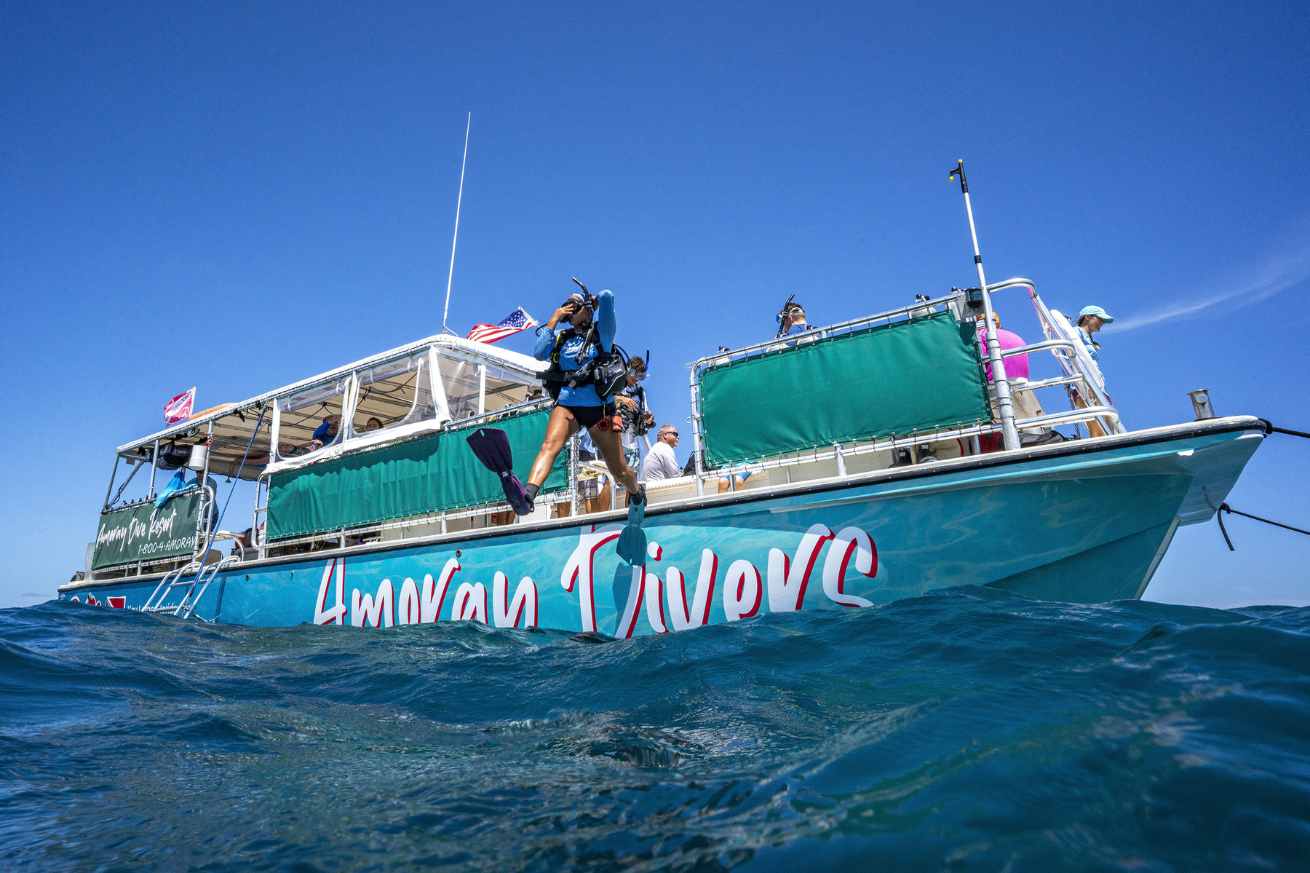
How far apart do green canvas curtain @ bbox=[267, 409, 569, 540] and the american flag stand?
88.5 inches

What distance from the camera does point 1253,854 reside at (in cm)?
92

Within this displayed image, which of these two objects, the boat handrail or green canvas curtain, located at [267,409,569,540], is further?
the boat handrail

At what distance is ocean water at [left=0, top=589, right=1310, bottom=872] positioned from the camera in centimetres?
105

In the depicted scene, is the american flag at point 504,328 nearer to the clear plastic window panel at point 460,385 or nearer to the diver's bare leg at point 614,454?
the clear plastic window panel at point 460,385

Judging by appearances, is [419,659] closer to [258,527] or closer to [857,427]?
[857,427]

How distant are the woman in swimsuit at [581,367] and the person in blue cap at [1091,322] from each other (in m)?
3.72

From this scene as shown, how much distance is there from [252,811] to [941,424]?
4094 mm

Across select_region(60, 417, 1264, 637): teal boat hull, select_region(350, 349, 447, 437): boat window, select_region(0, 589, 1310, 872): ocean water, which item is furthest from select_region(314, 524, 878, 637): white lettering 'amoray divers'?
select_region(350, 349, 447, 437): boat window

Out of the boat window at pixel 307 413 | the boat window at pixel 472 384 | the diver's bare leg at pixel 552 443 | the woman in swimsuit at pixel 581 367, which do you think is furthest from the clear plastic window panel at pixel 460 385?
the woman in swimsuit at pixel 581 367

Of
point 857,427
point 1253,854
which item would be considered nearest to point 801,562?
point 857,427

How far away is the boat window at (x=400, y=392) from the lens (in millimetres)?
7496

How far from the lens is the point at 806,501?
175 inches

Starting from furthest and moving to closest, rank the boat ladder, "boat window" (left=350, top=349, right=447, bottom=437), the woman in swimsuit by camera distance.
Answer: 1. the boat ladder
2. "boat window" (left=350, top=349, right=447, bottom=437)
3. the woman in swimsuit

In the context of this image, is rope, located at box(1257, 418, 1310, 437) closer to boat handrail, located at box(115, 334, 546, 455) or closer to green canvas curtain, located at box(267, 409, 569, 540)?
green canvas curtain, located at box(267, 409, 569, 540)
